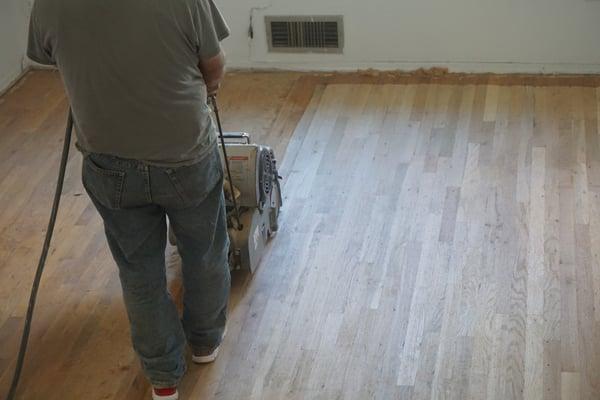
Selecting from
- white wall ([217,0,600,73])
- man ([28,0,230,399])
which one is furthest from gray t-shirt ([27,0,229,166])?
white wall ([217,0,600,73])

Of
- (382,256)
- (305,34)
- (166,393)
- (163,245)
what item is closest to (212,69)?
(163,245)

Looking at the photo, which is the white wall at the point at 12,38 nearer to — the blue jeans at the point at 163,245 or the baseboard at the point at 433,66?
the baseboard at the point at 433,66

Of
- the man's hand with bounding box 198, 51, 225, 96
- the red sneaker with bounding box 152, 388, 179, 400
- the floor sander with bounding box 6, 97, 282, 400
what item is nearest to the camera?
the man's hand with bounding box 198, 51, 225, 96

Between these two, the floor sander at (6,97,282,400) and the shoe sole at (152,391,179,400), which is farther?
the floor sander at (6,97,282,400)

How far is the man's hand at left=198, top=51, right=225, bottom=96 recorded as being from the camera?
7.45ft

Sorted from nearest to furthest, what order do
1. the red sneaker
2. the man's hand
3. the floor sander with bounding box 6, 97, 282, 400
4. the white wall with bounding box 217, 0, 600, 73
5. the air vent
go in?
the man's hand → the red sneaker → the floor sander with bounding box 6, 97, 282, 400 → the white wall with bounding box 217, 0, 600, 73 → the air vent

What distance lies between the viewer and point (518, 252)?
124 inches

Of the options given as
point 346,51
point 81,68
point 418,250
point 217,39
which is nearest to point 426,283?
point 418,250

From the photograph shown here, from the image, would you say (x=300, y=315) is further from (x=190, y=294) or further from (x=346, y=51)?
(x=346, y=51)

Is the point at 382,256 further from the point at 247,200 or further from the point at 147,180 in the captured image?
the point at 147,180

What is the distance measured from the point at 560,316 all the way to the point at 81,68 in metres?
1.62

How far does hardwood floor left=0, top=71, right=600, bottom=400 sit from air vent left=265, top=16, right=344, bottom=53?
23 cm

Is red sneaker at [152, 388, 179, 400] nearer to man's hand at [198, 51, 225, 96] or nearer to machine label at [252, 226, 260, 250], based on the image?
machine label at [252, 226, 260, 250]

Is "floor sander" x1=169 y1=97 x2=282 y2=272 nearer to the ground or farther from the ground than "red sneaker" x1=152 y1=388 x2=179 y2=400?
farther from the ground
